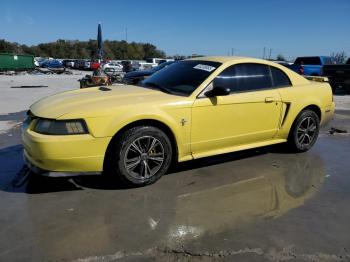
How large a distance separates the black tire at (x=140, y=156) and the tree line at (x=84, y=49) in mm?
76900

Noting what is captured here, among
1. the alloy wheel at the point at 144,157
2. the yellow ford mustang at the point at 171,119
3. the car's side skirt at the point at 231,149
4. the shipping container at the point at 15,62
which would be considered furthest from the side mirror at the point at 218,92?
the shipping container at the point at 15,62

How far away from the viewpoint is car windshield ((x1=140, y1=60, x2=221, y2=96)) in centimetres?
476

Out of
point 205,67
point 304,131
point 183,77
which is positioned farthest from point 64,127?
point 304,131

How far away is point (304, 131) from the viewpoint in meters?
5.85

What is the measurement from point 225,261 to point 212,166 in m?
2.34

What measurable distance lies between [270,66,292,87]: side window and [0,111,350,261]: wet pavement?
3.96ft

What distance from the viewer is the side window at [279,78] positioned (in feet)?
17.8

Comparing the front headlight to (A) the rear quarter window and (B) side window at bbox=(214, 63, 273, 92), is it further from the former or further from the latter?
(A) the rear quarter window

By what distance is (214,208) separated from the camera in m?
3.78

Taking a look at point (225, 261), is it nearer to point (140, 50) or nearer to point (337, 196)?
point (337, 196)

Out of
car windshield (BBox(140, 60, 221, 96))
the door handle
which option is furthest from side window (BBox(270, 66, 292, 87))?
car windshield (BBox(140, 60, 221, 96))

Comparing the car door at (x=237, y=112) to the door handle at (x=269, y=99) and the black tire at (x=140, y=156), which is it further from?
the black tire at (x=140, y=156)

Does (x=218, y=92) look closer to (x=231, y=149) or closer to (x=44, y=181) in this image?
(x=231, y=149)

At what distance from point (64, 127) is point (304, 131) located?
377 centimetres
